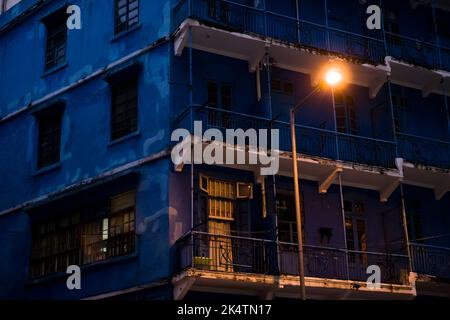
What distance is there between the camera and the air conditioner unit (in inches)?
883

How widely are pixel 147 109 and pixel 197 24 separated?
2852 millimetres

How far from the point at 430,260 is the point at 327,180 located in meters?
4.29

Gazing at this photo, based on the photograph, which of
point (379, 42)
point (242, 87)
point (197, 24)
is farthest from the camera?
point (379, 42)

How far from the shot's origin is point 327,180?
2356 cm

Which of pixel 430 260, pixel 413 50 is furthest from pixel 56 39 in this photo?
pixel 430 260

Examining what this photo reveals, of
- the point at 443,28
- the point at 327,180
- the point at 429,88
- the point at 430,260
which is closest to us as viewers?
the point at 327,180

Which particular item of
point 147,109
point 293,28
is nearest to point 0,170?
point 147,109

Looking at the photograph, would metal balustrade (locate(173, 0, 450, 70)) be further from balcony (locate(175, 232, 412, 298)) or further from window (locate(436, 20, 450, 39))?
balcony (locate(175, 232, 412, 298))

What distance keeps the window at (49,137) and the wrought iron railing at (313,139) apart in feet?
17.6

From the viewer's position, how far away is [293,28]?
24.7 meters

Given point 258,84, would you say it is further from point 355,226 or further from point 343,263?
point 343,263

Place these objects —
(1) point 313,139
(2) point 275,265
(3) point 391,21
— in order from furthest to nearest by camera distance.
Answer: (3) point 391,21 → (1) point 313,139 → (2) point 275,265

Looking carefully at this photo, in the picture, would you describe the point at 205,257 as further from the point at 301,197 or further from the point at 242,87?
the point at 242,87

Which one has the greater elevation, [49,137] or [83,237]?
[49,137]
